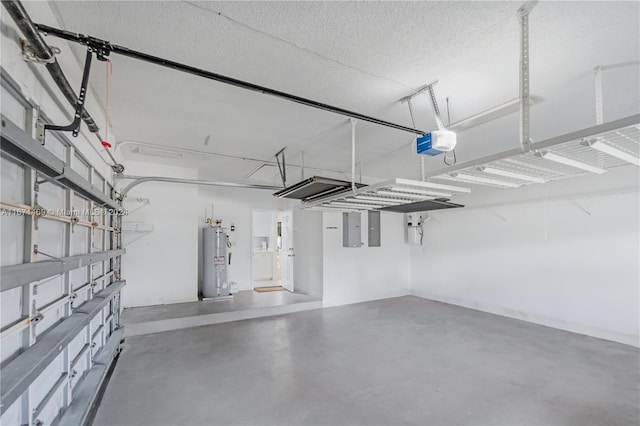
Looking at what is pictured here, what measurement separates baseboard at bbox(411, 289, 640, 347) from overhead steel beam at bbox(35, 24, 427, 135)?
3.98 metres

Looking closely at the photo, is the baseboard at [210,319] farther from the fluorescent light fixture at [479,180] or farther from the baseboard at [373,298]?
the fluorescent light fixture at [479,180]

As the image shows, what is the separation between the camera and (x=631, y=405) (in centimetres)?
265

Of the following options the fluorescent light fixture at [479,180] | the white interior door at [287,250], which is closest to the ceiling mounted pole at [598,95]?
the fluorescent light fixture at [479,180]

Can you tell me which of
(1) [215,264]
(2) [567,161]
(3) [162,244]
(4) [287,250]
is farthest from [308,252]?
(2) [567,161]

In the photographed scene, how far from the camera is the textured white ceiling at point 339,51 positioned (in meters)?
1.84

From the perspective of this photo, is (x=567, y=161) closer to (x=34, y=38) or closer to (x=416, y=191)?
(x=416, y=191)

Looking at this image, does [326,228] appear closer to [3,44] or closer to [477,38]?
[477,38]

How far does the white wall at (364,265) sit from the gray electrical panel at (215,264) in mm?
2095

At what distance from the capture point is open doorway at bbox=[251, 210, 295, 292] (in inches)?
297

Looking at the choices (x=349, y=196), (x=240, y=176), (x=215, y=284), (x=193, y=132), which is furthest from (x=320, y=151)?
(x=215, y=284)

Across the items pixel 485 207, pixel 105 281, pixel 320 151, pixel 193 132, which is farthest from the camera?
pixel 485 207

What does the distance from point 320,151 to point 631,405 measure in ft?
14.5

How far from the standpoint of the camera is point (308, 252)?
22.4ft

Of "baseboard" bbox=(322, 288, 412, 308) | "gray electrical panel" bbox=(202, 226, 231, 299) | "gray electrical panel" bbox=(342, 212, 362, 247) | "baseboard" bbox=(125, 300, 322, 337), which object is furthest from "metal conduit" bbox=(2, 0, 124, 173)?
"baseboard" bbox=(322, 288, 412, 308)
